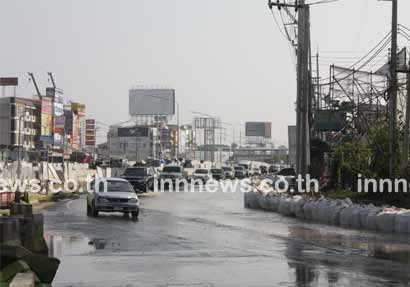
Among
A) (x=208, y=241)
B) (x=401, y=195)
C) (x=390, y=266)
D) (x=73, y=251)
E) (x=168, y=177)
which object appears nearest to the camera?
(x=390, y=266)

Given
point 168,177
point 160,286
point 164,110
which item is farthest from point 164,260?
point 164,110

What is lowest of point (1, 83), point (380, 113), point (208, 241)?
point (208, 241)

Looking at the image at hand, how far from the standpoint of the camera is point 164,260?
16.3 meters

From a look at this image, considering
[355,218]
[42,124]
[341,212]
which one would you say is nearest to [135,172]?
[341,212]

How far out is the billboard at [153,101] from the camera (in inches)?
6511

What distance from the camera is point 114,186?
108 feet

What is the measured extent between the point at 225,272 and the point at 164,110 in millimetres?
151463

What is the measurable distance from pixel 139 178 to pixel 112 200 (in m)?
23.4

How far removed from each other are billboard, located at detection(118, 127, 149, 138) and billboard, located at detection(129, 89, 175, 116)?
20.2 feet

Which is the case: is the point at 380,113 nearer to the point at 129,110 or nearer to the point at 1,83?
the point at 1,83

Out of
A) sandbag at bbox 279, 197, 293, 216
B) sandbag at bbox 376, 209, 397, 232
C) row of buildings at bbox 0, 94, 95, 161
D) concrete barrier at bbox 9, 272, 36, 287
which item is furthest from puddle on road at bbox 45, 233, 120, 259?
row of buildings at bbox 0, 94, 95, 161

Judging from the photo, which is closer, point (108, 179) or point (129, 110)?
point (108, 179)

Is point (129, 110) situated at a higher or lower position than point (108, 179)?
higher

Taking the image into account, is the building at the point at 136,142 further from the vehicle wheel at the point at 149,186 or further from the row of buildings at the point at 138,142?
the vehicle wheel at the point at 149,186
